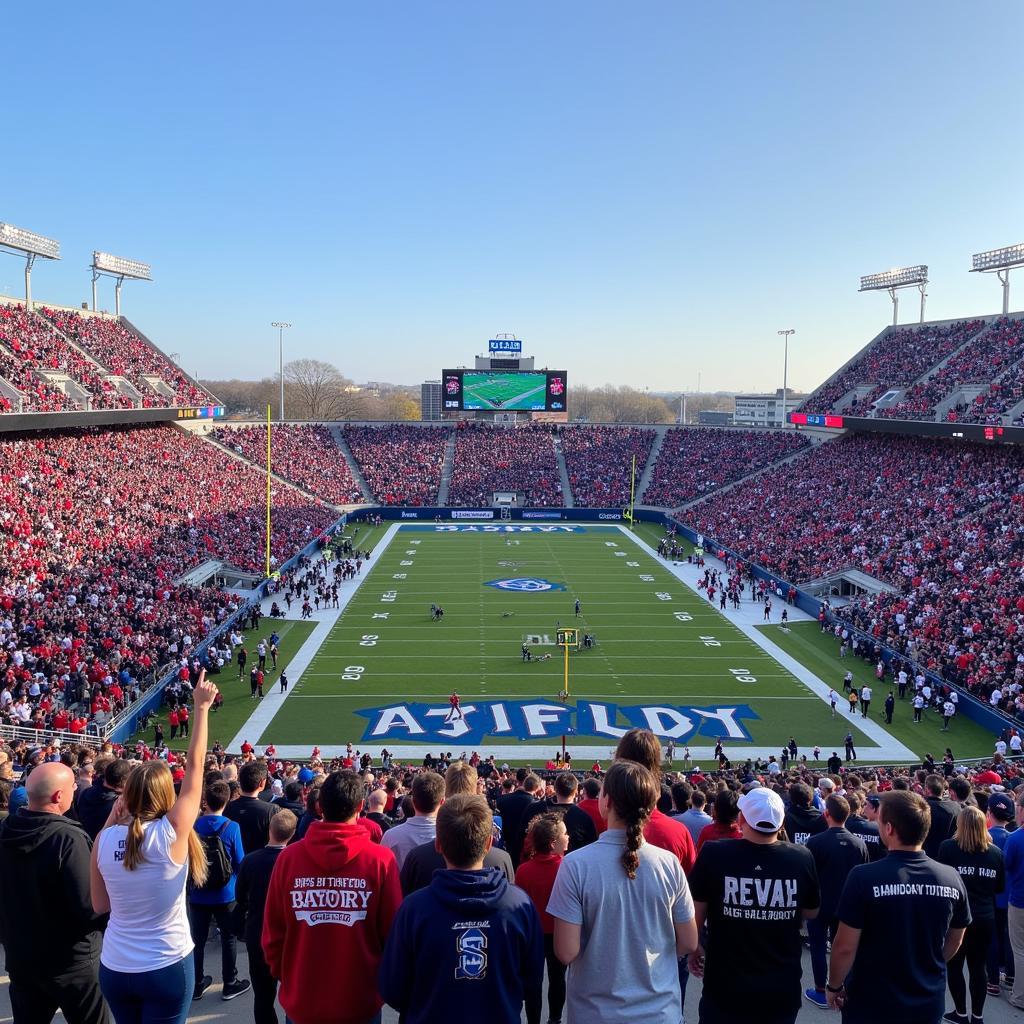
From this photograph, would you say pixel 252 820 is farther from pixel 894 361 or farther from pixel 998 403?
pixel 894 361

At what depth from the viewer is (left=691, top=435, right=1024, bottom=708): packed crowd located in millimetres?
24734

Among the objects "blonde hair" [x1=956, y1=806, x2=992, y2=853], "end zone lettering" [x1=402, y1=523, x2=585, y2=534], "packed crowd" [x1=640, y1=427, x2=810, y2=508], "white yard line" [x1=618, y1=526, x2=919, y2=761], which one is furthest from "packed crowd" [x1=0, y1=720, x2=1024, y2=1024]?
"packed crowd" [x1=640, y1=427, x2=810, y2=508]

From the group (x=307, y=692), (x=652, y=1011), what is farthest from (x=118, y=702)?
(x=652, y=1011)

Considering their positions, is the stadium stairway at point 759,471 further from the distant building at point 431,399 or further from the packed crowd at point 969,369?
the distant building at point 431,399

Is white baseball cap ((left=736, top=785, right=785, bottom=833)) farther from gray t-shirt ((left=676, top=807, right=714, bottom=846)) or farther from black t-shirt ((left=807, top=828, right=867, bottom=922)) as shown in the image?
black t-shirt ((left=807, top=828, right=867, bottom=922))

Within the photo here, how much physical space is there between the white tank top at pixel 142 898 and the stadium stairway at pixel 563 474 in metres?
55.7

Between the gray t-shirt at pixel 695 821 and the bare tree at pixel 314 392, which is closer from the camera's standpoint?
the gray t-shirt at pixel 695 821

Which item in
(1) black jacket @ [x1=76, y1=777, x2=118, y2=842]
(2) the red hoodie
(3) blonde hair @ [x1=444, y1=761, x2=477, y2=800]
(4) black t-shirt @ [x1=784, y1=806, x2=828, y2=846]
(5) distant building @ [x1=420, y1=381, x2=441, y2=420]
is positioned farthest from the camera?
(5) distant building @ [x1=420, y1=381, x2=441, y2=420]

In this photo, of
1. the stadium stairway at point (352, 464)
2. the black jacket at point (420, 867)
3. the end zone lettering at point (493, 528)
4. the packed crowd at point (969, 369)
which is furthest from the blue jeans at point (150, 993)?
the stadium stairway at point (352, 464)

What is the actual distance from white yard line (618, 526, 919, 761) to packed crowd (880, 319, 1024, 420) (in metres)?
13.0

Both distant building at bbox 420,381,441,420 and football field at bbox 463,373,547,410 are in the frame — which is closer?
football field at bbox 463,373,547,410

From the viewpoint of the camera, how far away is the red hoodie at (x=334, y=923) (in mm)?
3582

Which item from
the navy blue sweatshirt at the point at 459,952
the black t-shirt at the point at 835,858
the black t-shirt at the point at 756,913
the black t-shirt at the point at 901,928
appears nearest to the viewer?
the navy blue sweatshirt at the point at 459,952

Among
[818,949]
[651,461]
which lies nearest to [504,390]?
[651,461]
